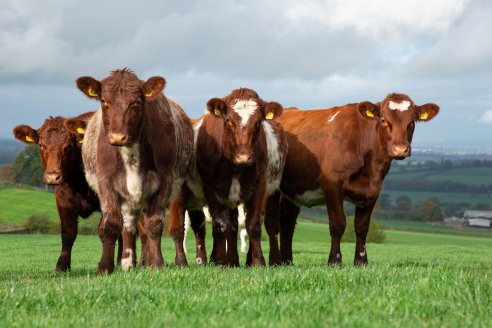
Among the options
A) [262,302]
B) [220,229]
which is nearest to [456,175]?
[220,229]

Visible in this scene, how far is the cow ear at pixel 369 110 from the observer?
12923 millimetres

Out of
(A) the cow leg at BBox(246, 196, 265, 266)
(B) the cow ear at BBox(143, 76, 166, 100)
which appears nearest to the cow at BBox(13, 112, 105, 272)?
(B) the cow ear at BBox(143, 76, 166, 100)

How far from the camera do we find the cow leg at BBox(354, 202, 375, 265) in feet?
43.0

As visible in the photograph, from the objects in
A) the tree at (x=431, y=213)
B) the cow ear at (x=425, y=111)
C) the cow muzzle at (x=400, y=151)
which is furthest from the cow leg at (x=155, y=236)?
the tree at (x=431, y=213)

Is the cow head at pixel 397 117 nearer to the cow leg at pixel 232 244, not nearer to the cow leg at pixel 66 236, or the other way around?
the cow leg at pixel 232 244

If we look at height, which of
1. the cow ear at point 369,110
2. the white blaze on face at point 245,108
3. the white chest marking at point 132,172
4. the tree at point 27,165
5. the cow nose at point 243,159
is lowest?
the white chest marking at point 132,172

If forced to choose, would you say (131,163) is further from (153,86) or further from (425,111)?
(425,111)

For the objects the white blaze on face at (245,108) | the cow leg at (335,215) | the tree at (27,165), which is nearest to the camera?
the white blaze on face at (245,108)

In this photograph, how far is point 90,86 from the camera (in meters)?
10.2

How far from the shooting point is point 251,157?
11031mm

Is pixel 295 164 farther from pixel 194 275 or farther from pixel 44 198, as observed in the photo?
pixel 44 198

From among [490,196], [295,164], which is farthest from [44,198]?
[490,196]

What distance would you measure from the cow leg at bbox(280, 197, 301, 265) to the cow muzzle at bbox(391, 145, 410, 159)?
2962 mm

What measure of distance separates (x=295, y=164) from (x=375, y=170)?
161 centimetres
